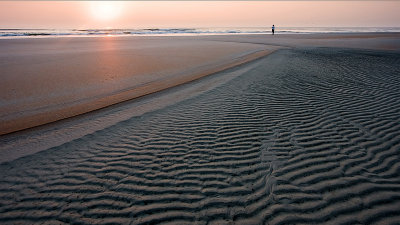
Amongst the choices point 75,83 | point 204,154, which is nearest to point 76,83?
point 75,83

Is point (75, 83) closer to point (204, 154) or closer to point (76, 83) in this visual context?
point (76, 83)

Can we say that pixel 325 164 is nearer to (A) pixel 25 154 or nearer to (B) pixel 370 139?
(B) pixel 370 139

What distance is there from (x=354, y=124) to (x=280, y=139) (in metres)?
2.16

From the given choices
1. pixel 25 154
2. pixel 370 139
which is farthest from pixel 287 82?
pixel 25 154

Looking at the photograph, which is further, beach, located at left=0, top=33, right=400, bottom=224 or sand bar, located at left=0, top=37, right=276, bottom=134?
sand bar, located at left=0, top=37, right=276, bottom=134

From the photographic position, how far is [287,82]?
9.77 meters

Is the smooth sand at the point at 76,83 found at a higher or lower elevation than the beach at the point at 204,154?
higher

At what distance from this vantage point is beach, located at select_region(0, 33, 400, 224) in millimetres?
3340

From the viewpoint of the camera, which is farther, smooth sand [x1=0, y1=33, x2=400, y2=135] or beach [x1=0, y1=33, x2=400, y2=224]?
smooth sand [x1=0, y1=33, x2=400, y2=135]

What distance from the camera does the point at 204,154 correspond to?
4711mm

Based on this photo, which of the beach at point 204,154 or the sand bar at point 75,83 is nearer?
the beach at point 204,154

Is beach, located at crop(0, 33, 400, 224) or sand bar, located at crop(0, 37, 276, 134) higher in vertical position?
sand bar, located at crop(0, 37, 276, 134)

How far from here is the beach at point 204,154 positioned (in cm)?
334

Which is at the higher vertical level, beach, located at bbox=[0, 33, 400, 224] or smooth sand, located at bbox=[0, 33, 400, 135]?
smooth sand, located at bbox=[0, 33, 400, 135]
